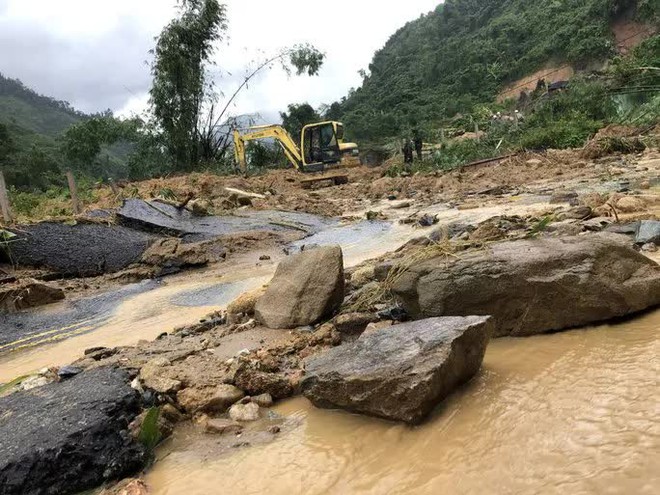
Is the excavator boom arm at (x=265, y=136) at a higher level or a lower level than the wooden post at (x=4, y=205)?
higher

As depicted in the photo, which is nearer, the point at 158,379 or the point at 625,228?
the point at 158,379

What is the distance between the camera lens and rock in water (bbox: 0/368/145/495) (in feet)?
7.30

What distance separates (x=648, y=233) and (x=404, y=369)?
9.15ft

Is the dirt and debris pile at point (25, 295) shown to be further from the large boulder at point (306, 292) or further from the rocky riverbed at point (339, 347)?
the large boulder at point (306, 292)

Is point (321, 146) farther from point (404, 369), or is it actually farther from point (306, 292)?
point (404, 369)

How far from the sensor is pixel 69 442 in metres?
2.33

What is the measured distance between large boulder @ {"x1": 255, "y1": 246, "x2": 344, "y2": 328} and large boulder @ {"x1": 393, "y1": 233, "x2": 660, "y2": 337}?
0.92m

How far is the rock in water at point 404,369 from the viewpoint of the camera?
2.23m

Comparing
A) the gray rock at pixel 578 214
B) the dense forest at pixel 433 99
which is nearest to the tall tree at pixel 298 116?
the dense forest at pixel 433 99

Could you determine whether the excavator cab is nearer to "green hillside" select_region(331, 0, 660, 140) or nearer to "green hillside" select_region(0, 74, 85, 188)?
"green hillside" select_region(331, 0, 660, 140)

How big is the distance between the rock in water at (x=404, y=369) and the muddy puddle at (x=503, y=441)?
7 centimetres

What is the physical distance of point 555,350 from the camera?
2.62 meters

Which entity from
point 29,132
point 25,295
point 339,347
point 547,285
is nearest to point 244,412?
point 339,347

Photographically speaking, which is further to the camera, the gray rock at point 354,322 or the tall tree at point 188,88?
the tall tree at point 188,88
